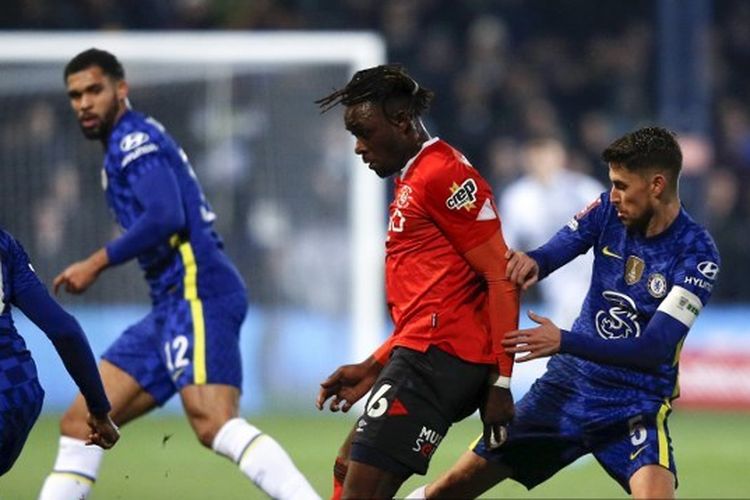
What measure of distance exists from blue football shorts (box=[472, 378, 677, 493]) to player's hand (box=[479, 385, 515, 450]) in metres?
0.32

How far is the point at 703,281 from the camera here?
20.0 feet

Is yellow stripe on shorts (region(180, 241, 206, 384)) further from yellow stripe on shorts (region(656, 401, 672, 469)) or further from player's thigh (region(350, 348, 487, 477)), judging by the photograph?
yellow stripe on shorts (region(656, 401, 672, 469))

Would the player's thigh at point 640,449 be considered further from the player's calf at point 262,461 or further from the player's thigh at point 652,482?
the player's calf at point 262,461

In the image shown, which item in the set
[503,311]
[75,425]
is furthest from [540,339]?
[75,425]

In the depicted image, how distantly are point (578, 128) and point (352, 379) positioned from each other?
1214 centimetres

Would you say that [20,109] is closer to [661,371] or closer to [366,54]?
[366,54]

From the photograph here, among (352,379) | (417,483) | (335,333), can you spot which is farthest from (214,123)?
(352,379)

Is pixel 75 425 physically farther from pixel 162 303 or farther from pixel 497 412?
pixel 497 412

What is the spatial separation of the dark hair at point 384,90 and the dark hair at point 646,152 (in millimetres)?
807

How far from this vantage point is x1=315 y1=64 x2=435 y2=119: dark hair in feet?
19.6

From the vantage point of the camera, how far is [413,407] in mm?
5848

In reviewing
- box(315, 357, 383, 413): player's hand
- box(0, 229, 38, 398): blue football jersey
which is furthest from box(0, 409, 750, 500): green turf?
box(0, 229, 38, 398): blue football jersey

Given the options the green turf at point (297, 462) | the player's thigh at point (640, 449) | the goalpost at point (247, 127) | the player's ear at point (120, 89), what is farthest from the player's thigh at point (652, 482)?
the goalpost at point (247, 127)

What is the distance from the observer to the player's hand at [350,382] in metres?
6.30
